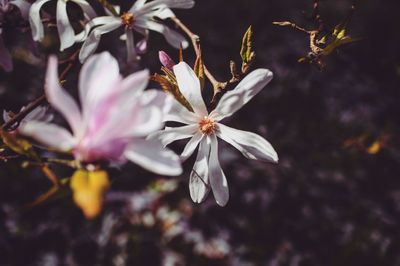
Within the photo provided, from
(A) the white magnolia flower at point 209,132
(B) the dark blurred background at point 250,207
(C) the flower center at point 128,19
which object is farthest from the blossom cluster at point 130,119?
(B) the dark blurred background at point 250,207

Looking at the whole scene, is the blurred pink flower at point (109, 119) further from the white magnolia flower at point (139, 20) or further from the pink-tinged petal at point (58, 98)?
the white magnolia flower at point (139, 20)

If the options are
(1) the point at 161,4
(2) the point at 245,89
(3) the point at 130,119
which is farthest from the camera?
(1) the point at 161,4

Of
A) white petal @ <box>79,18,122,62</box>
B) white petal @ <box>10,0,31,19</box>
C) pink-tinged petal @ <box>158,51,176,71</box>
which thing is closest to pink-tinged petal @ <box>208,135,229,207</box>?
pink-tinged petal @ <box>158,51,176,71</box>

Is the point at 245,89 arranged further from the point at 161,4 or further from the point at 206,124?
the point at 161,4

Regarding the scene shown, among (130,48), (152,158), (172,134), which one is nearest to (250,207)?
(130,48)

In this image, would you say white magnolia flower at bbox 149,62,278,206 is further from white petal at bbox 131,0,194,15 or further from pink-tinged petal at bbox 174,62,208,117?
white petal at bbox 131,0,194,15

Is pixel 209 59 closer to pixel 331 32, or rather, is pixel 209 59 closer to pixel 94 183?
pixel 331 32

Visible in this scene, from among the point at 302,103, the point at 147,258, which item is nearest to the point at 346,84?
the point at 302,103
